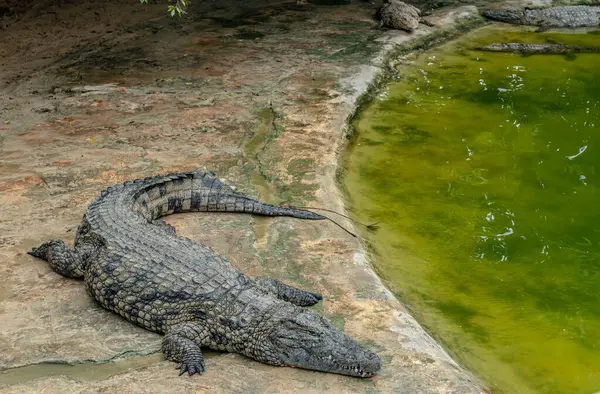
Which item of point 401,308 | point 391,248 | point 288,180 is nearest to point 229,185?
point 288,180

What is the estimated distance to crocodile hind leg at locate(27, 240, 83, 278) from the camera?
15.4 ft

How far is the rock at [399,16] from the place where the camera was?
11.0 m

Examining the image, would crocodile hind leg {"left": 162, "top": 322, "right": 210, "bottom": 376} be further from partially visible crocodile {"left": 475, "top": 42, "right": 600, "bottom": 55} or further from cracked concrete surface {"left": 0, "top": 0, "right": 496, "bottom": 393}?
partially visible crocodile {"left": 475, "top": 42, "right": 600, "bottom": 55}

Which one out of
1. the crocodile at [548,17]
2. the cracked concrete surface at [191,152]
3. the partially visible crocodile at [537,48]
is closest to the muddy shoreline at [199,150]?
the cracked concrete surface at [191,152]

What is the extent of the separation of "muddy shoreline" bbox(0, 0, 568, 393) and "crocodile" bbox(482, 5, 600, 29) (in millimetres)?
738

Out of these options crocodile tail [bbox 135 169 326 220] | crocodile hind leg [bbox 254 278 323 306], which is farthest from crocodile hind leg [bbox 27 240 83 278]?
crocodile hind leg [bbox 254 278 323 306]

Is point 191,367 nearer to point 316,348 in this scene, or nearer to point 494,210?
point 316,348

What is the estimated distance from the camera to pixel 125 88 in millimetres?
8266

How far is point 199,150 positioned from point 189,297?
2683mm

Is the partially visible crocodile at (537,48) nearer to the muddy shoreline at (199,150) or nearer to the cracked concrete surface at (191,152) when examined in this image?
the muddy shoreline at (199,150)

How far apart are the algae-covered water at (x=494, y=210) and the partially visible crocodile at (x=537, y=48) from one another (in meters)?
0.94

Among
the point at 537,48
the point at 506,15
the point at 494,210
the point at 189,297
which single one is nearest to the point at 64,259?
the point at 189,297

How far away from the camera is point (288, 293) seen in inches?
178

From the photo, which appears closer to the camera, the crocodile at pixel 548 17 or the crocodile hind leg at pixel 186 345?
the crocodile hind leg at pixel 186 345
